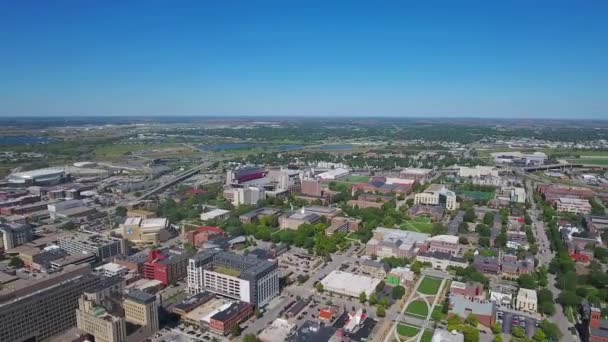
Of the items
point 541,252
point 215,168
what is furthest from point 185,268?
point 215,168

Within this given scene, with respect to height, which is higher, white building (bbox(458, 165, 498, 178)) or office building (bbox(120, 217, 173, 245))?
white building (bbox(458, 165, 498, 178))

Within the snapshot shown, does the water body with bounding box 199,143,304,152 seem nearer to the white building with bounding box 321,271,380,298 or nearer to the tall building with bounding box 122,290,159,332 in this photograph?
the white building with bounding box 321,271,380,298

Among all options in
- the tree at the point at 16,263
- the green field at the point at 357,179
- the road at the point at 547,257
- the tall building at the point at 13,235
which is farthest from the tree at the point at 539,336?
the green field at the point at 357,179

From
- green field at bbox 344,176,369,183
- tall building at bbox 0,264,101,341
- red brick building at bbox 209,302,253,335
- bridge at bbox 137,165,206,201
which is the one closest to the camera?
tall building at bbox 0,264,101,341

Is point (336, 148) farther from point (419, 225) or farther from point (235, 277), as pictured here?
point (235, 277)

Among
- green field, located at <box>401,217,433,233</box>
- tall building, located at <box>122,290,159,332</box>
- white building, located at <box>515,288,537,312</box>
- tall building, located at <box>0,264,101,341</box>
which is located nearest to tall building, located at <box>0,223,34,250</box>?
tall building, located at <box>0,264,101,341</box>

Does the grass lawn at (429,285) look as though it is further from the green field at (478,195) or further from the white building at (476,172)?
the white building at (476,172)

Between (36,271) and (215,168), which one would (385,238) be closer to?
(36,271)
